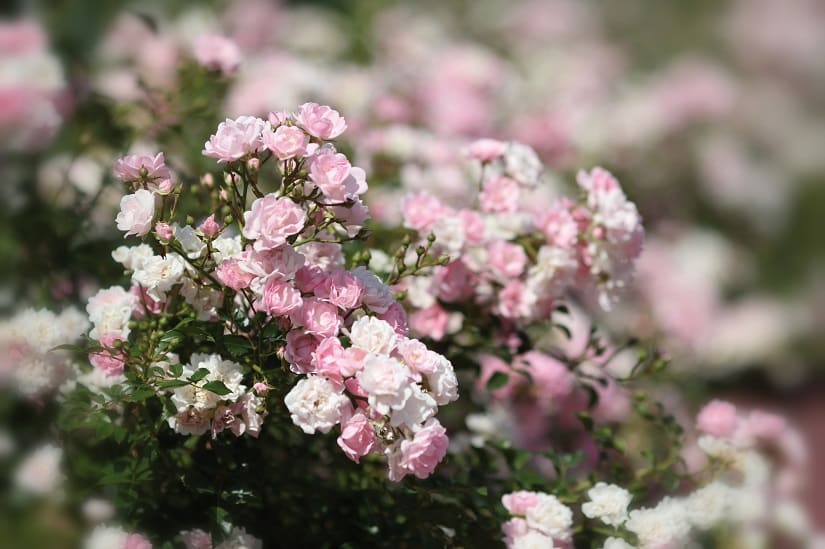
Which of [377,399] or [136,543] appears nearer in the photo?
[377,399]

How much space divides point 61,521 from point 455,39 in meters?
3.16

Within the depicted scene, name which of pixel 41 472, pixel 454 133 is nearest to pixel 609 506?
pixel 41 472

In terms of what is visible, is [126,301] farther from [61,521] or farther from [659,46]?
[659,46]

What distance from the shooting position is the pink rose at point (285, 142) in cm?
130

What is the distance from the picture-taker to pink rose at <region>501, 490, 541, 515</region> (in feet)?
5.13

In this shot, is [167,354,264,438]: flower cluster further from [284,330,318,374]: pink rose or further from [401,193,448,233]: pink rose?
[401,193,448,233]: pink rose

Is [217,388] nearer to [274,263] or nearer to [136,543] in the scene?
[274,263]

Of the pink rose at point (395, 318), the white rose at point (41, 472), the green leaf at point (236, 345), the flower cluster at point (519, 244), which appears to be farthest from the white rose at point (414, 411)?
the white rose at point (41, 472)

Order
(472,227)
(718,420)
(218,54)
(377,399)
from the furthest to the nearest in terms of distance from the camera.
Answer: (218,54) < (718,420) < (472,227) < (377,399)

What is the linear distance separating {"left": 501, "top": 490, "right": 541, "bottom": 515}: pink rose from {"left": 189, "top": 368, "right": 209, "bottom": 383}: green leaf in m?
0.55

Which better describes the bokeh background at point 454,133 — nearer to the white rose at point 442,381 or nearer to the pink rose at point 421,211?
the pink rose at point 421,211

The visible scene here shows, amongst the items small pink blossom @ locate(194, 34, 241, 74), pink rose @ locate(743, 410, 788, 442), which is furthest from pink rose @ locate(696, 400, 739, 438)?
small pink blossom @ locate(194, 34, 241, 74)

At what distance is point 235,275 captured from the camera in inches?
52.2

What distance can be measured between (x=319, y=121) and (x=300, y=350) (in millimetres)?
315
